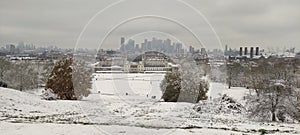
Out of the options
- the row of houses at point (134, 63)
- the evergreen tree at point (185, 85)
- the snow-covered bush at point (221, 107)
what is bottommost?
the snow-covered bush at point (221, 107)

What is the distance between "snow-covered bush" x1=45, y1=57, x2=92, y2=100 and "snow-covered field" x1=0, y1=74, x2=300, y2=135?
4366 millimetres

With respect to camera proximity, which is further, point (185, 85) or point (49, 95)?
point (49, 95)

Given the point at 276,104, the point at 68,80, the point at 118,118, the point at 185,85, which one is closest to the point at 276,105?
the point at 276,104

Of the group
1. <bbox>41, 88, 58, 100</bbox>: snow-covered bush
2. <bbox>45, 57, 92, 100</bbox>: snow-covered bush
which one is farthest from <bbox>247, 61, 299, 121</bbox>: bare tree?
<bbox>41, 88, 58, 100</bbox>: snow-covered bush

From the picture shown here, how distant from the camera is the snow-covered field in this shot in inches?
651

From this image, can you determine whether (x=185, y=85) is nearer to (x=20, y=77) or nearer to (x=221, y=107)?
(x=221, y=107)

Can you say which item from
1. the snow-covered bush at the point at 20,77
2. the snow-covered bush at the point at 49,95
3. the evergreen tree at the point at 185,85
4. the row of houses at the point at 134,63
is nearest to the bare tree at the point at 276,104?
the evergreen tree at the point at 185,85

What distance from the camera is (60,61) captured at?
44625mm

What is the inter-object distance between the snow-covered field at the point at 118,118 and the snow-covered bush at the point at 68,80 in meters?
4.37

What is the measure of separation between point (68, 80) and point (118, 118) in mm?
22437

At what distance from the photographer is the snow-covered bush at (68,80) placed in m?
42.7

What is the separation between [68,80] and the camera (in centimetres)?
4362

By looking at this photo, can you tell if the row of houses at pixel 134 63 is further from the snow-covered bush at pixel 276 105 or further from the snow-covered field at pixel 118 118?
the snow-covered bush at pixel 276 105

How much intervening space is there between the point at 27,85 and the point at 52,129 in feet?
185
